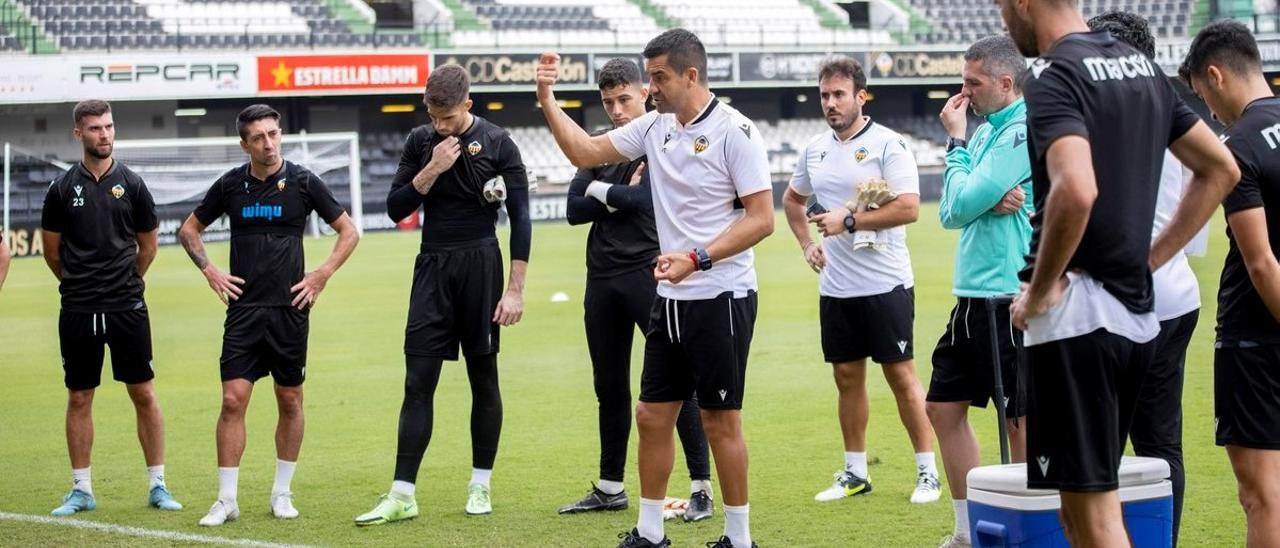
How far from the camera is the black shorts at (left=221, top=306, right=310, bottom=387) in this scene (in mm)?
7305

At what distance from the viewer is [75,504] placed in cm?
732

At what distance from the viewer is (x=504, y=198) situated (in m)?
7.39

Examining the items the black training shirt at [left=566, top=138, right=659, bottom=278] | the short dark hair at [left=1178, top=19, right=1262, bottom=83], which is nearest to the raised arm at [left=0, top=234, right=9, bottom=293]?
the black training shirt at [left=566, top=138, right=659, bottom=278]

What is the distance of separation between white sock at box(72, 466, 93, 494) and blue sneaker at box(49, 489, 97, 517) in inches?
1.0

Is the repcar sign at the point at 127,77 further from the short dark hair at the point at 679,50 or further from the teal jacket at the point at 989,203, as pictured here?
the teal jacket at the point at 989,203

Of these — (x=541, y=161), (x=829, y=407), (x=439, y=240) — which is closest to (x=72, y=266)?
(x=439, y=240)

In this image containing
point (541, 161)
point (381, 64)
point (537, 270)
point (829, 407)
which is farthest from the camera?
point (541, 161)

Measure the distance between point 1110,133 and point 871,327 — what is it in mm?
3594

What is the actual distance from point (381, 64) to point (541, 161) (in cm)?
653

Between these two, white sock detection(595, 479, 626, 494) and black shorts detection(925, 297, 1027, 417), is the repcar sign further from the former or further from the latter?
black shorts detection(925, 297, 1027, 417)

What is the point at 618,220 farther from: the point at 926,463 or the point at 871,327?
the point at 926,463

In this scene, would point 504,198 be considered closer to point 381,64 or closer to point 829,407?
point 829,407

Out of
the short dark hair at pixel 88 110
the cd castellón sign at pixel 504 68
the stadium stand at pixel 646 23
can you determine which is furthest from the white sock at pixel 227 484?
the stadium stand at pixel 646 23

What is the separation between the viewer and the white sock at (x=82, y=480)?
7418mm
